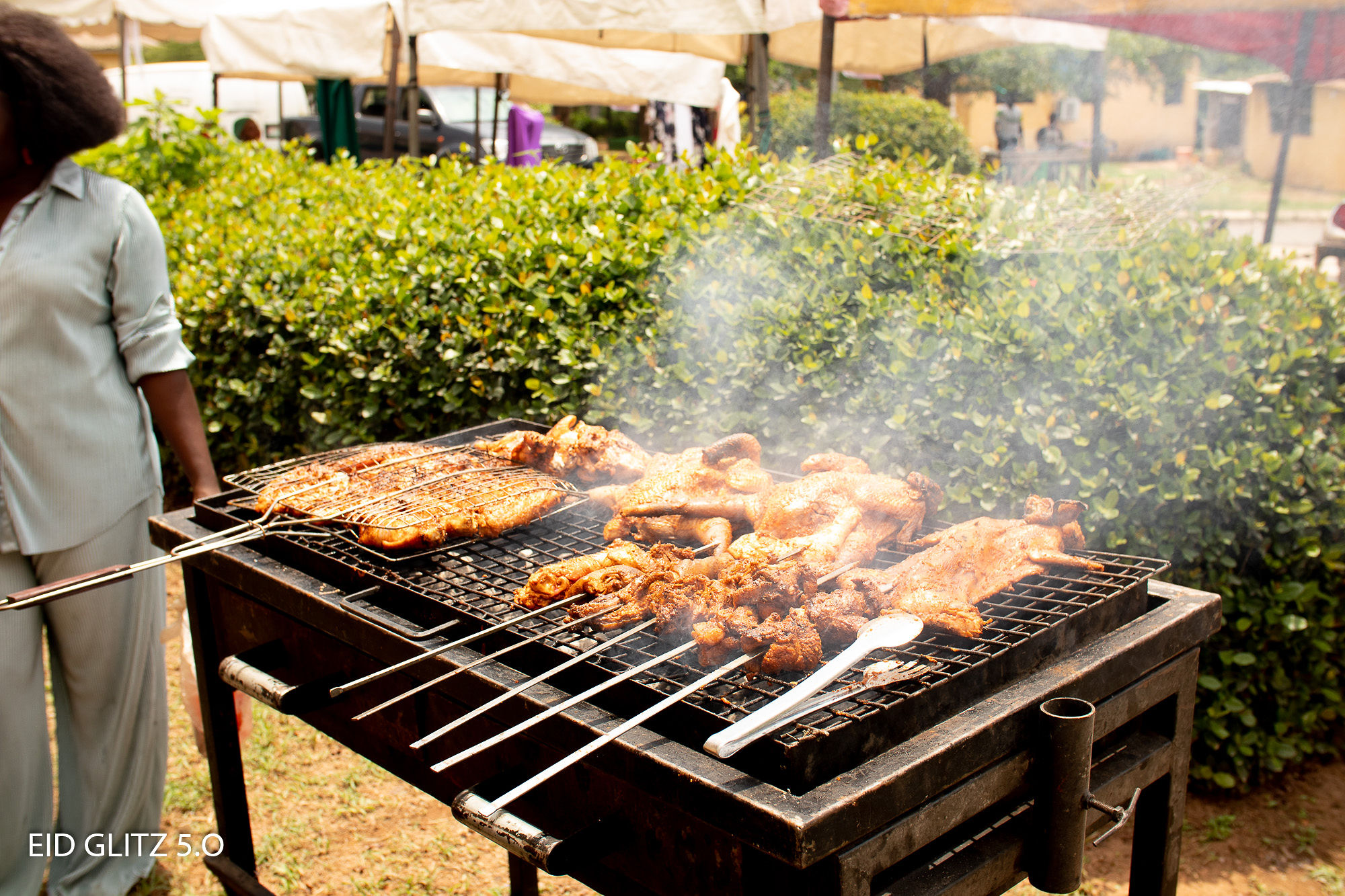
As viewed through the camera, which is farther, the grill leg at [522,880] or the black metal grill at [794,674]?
the grill leg at [522,880]

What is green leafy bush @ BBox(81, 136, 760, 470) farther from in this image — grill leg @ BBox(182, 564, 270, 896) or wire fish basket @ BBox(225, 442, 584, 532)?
grill leg @ BBox(182, 564, 270, 896)

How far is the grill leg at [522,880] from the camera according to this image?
11.1 ft

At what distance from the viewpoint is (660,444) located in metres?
4.11

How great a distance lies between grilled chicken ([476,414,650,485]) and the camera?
312 cm

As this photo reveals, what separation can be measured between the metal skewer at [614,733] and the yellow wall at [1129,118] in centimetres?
3686

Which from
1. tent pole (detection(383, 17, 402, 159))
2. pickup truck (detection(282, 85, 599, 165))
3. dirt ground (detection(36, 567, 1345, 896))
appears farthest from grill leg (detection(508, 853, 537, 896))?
pickup truck (detection(282, 85, 599, 165))

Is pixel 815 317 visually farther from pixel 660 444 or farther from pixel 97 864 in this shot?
pixel 97 864

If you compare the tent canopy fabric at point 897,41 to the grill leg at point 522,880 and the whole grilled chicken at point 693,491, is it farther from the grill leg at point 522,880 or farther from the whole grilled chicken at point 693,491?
the grill leg at point 522,880

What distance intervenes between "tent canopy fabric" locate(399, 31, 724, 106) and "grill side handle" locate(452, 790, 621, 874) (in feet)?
30.9

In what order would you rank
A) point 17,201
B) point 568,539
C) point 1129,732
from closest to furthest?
point 1129,732 → point 568,539 → point 17,201

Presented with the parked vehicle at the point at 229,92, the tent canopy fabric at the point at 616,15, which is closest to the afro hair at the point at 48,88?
the tent canopy fabric at the point at 616,15

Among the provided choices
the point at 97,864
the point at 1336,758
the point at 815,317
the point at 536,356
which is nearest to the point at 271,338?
the point at 536,356

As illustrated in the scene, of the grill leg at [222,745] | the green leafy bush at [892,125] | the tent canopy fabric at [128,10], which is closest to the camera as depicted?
the grill leg at [222,745]

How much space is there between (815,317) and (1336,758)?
278 centimetres
